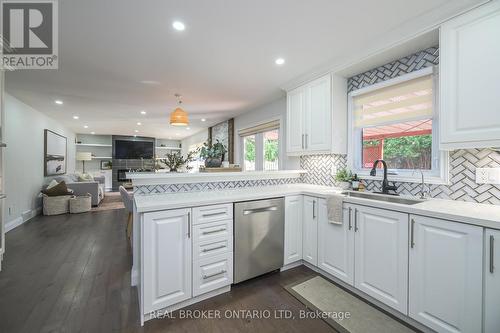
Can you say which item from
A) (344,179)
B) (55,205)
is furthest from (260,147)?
(55,205)

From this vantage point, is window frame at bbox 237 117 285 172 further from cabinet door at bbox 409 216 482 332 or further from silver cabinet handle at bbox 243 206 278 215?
cabinet door at bbox 409 216 482 332

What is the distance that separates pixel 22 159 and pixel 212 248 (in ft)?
16.6

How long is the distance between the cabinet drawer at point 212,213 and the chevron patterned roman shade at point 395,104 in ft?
6.41

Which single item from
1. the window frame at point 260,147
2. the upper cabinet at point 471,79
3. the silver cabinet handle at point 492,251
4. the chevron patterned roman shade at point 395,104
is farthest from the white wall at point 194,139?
the silver cabinet handle at point 492,251

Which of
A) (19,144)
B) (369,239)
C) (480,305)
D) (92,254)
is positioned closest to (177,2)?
(369,239)

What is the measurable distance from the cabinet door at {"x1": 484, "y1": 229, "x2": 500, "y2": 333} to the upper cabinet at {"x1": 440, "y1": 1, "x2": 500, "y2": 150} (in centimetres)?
68

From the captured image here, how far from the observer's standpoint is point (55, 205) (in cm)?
493

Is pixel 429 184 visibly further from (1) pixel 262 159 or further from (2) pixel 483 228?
(1) pixel 262 159

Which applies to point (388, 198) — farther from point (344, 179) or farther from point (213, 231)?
point (213, 231)

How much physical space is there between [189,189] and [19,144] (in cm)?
449

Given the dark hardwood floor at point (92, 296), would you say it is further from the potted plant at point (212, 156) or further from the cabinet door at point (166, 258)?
the potted plant at point (212, 156)

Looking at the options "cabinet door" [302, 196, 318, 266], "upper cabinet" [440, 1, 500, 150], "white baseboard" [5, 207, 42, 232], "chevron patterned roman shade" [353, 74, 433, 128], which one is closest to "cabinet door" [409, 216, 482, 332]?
"upper cabinet" [440, 1, 500, 150]

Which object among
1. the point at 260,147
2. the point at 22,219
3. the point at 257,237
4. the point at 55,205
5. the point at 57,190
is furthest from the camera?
the point at 57,190

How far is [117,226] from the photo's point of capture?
409cm
